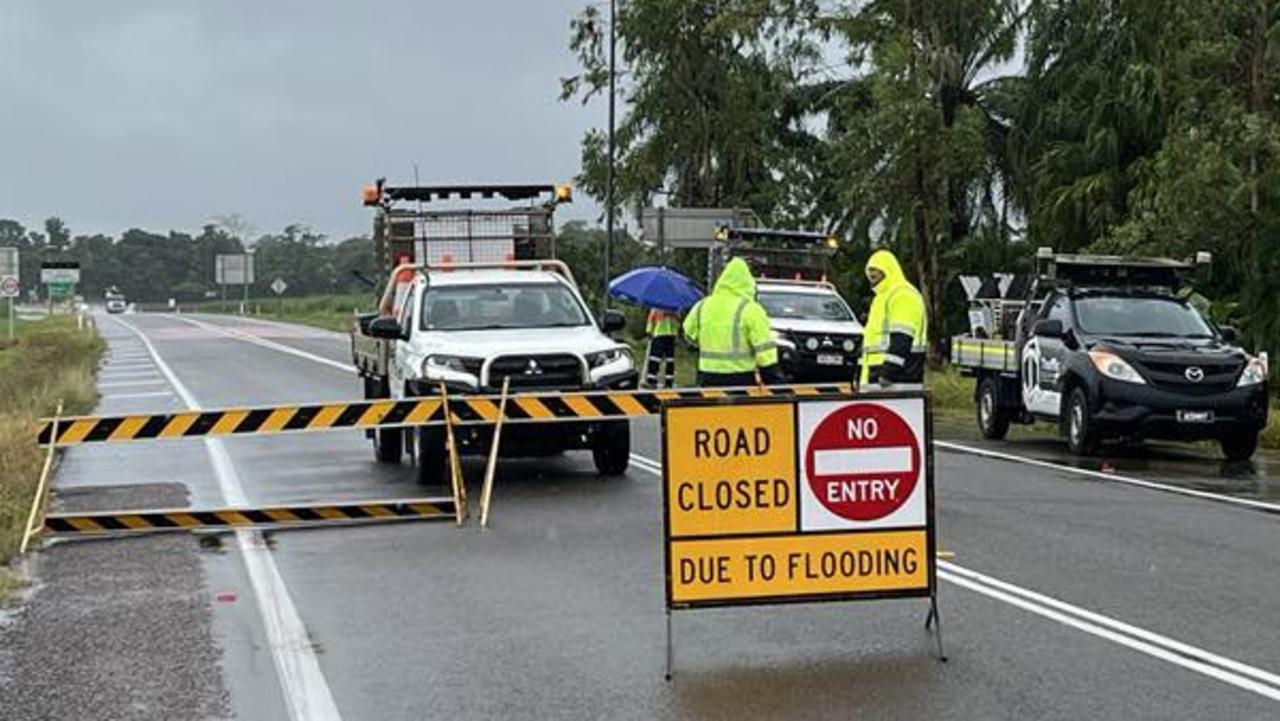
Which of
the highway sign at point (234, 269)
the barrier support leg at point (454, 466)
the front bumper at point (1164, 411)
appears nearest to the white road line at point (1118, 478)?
the front bumper at point (1164, 411)

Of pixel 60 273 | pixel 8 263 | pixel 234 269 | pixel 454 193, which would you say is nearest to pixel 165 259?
pixel 234 269

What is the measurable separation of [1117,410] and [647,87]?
111ft

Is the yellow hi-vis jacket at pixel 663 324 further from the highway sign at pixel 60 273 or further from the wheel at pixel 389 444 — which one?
the highway sign at pixel 60 273

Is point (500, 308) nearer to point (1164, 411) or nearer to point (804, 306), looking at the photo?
point (1164, 411)

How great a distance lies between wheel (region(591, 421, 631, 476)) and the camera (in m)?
15.2

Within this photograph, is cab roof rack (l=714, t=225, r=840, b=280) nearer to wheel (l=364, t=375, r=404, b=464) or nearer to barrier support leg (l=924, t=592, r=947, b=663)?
wheel (l=364, t=375, r=404, b=464)

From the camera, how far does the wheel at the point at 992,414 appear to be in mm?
20266

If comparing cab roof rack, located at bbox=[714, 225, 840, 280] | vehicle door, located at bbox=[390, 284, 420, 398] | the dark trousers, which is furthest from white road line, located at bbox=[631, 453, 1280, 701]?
cab roof rack, located at bbox=[714, 225, 840, 280]

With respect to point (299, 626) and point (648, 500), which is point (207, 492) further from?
point (299, 626)

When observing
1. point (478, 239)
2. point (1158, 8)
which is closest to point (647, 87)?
point (1158, 8)

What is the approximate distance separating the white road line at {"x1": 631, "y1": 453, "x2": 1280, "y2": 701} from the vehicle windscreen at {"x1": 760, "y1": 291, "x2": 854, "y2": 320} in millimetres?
17237

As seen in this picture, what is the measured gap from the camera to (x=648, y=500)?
45.6 ft

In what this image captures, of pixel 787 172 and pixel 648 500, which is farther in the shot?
pixel 787 172

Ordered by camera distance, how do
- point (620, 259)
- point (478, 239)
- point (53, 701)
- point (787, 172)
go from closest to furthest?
point (53, 701), point (478, 239), point (787, 172), point (620, 259)
